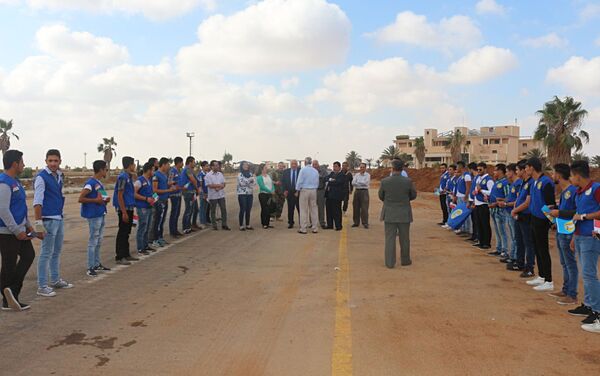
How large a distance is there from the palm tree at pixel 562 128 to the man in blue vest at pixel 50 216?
3587cm

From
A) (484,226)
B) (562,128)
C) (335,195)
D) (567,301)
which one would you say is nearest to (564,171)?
(567,301)

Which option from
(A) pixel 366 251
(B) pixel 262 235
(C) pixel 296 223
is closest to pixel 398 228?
(A) pixel 366 251

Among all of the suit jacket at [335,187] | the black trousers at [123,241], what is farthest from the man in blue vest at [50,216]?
the suit jacket at [335,187]

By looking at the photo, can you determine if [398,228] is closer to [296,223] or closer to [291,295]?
[291,295]

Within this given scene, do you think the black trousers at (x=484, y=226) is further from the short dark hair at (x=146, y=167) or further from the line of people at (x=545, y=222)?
the short dark hair at (x=146, y=167)

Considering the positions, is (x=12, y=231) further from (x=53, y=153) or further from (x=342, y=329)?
(x=342, y=329)

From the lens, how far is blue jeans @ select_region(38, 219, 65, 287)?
249 inches

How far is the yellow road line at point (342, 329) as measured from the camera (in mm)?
4055

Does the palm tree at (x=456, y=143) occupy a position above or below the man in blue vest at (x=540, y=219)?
above

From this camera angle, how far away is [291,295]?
20.7 feet

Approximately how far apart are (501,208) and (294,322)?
211 inches

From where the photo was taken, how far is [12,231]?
217 inches

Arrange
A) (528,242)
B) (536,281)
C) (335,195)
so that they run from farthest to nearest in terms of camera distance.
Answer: (335,195) → (528,242) → (536,281)

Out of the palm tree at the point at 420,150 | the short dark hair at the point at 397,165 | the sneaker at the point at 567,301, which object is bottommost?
the sneaker at the point at 567,301
